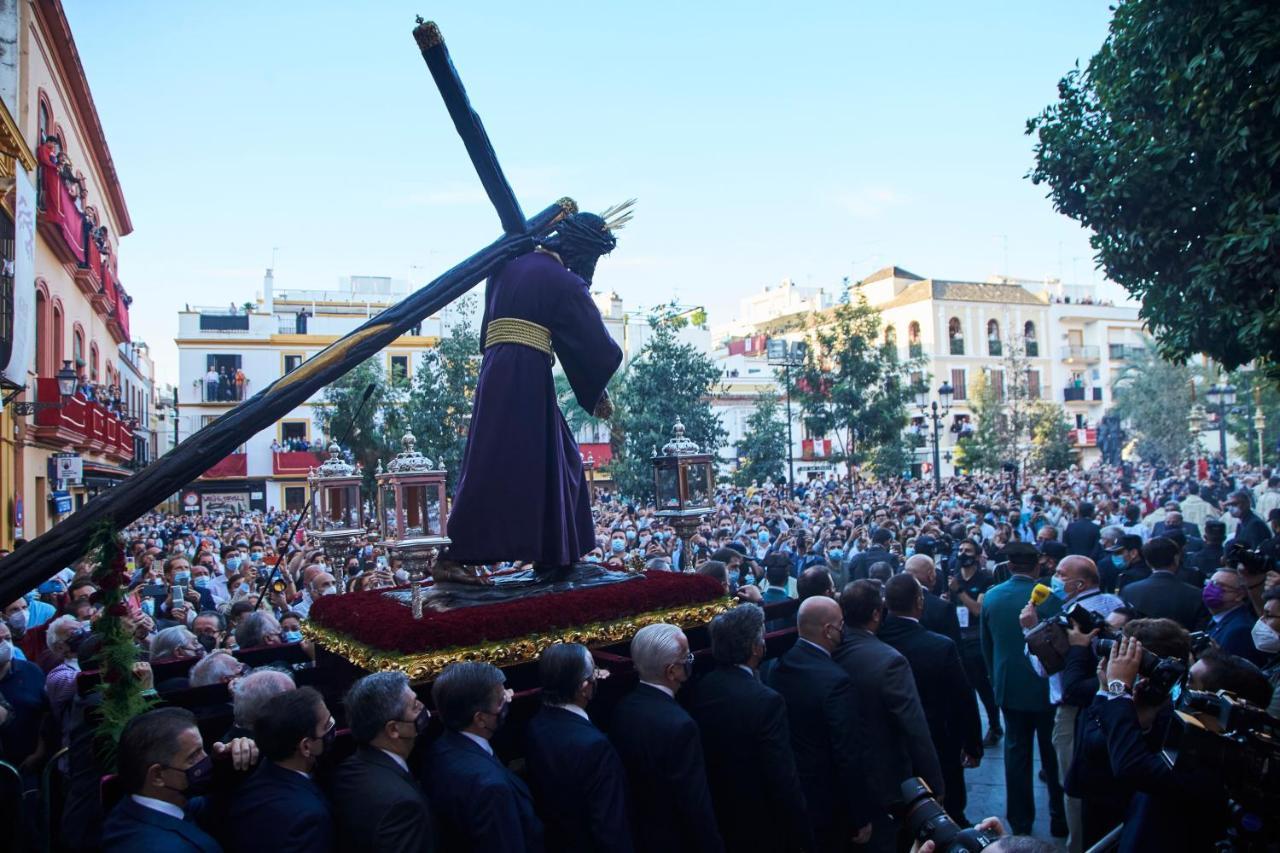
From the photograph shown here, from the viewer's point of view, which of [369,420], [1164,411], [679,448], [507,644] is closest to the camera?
[507,644]

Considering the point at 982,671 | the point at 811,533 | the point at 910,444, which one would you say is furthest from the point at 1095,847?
the point at 910,444

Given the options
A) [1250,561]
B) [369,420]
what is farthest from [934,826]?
[369,420]

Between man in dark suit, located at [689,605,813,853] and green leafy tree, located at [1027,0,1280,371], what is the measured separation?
18.8 ft

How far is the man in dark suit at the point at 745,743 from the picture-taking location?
13.2ft

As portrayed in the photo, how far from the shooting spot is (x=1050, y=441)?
36.0m

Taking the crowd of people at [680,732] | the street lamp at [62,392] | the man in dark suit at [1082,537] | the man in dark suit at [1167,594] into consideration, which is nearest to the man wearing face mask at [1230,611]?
the crowd of people at [680,732]

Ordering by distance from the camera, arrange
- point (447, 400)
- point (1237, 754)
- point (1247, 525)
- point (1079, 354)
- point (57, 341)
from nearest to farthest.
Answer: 1. point (1237, 754)
2. point (1247, 525)
3. point (57, 341)
4. point (447, 400)
5. point (1079, 354)

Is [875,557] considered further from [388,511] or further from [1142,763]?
[1142,763]

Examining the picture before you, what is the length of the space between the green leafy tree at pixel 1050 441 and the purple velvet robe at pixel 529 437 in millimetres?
31858

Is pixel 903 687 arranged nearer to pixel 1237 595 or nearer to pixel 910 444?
pixel 1237 595

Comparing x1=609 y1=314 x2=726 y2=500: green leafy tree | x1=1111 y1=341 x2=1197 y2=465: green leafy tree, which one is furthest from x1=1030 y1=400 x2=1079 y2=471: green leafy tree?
x1=609 y1=314 x2=726 y2=500: green leafy tree

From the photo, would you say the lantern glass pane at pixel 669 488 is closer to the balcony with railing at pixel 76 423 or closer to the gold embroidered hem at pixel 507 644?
the gold embroidered hem at pixel 507 644

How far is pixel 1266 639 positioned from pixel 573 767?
3.49 meters

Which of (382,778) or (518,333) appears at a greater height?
(518,333)
